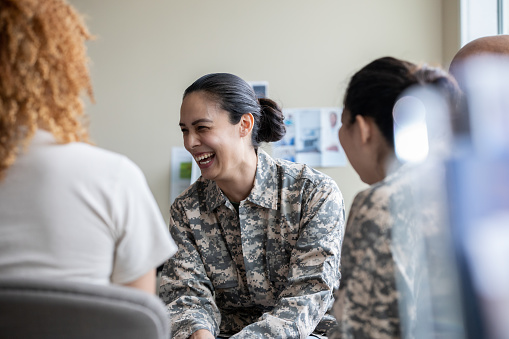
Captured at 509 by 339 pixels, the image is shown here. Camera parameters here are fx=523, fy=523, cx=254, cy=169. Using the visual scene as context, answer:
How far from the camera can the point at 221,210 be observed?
67.1 inches

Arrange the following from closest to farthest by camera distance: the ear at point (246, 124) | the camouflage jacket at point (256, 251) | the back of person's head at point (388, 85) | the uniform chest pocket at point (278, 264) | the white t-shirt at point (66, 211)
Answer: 1. the white t-shirt at point (66, 211)
2. the back of person's head at point (388, 85)
3. the camouflage jacket at point (256, 251)
4. the uniform chest pocket at point (278, 264)
5. the ear at point (246, 124)

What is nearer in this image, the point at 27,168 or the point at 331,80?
the point at 27,168

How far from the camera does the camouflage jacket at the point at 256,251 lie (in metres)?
1.52

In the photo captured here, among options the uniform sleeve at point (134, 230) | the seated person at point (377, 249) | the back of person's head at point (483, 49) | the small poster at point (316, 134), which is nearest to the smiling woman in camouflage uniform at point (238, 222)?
the back of person's head at point (483, 49)

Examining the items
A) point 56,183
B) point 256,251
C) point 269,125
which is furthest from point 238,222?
point 56,183

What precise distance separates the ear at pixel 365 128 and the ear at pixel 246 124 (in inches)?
29.7

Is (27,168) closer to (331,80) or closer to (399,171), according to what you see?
(399,171)

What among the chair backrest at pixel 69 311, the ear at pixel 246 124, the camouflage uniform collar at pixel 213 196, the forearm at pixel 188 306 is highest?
the ear at pixel 246 124

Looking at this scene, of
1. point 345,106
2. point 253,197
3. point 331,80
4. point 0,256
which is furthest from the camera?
point 331,80

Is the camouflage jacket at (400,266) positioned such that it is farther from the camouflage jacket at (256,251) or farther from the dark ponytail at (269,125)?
the dark ponytail at (269,125)

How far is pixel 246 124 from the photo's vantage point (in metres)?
1.76

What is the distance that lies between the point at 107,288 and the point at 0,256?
0.22 m

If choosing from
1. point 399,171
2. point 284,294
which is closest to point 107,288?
point 399,171

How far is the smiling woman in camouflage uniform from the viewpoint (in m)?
1.58
